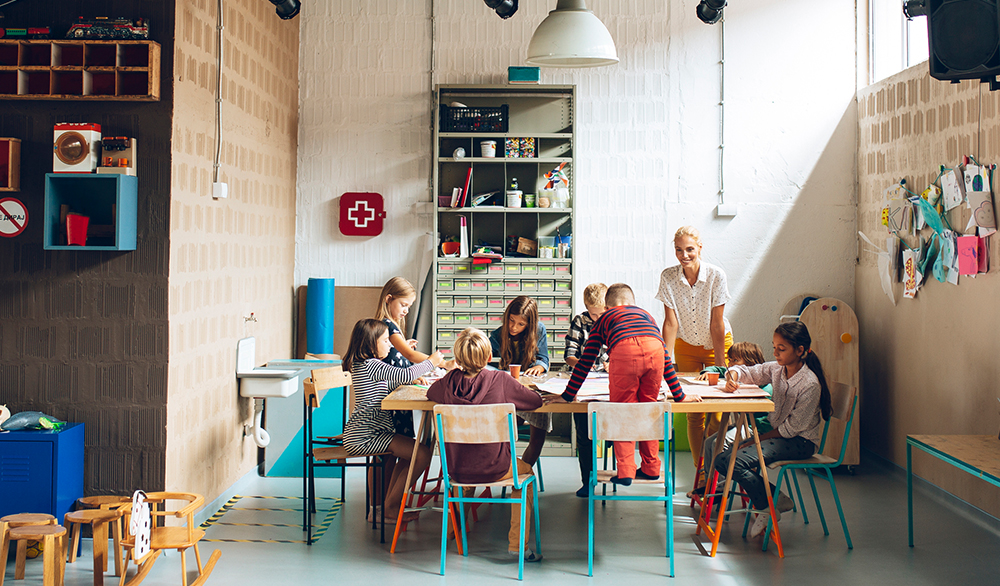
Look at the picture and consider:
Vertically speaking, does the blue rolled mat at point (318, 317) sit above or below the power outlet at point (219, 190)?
below

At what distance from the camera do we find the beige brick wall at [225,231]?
4.35 meters

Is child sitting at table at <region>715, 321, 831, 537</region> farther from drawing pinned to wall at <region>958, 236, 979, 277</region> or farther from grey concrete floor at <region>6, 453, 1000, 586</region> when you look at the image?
drawing pinned to wall at <region>958, 236, 979, 277</region>

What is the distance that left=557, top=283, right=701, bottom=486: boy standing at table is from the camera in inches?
154

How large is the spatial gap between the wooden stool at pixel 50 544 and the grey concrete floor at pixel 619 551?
0.91 feet

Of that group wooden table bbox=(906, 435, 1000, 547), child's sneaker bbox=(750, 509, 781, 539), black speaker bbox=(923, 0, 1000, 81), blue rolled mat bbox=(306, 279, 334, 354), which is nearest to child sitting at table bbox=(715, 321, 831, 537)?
child's sneaker bbox=(750, 509, 781, 539)

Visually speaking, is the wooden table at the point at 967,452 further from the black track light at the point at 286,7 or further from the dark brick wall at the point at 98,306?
the black track light at the point at 286,7

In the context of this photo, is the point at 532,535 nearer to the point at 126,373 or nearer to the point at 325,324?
the point at 126,373

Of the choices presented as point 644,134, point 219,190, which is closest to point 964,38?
point 644,134

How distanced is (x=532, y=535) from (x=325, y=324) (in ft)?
9.64

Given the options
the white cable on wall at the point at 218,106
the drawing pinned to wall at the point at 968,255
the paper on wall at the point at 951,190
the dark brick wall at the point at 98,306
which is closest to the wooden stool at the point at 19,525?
the dark brick wall at the point at 98,306

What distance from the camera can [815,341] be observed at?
20.3 ft

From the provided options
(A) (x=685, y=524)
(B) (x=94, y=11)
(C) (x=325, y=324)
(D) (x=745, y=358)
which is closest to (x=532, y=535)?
(A) (x=685, y=524)

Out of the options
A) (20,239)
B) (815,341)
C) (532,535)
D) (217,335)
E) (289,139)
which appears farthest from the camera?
(289,139)

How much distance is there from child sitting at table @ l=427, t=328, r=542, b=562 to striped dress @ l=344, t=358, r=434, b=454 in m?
0.51
